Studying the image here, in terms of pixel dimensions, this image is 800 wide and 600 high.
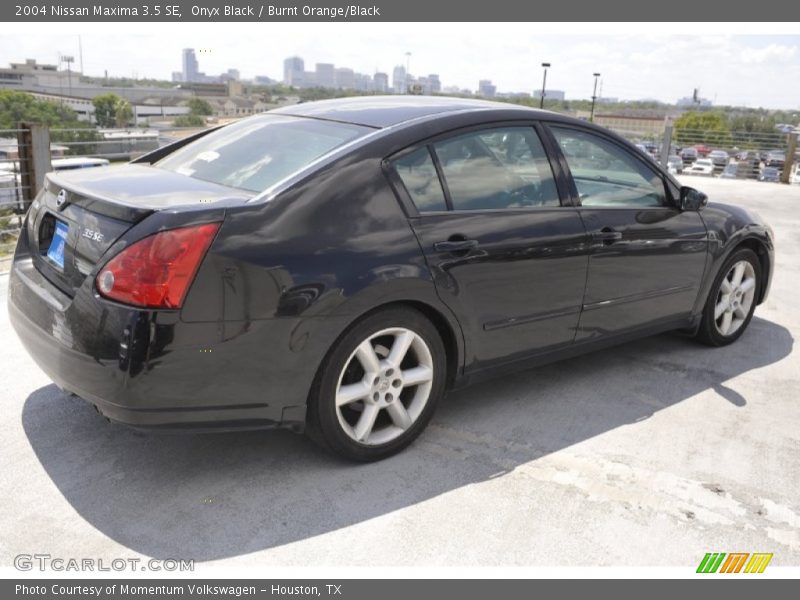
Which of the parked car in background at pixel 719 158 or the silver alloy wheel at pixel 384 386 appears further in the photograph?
the parked car in background at pixel 719 158

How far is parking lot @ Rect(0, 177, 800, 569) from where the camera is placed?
2.72m

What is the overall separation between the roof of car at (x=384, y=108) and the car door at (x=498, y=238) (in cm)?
20

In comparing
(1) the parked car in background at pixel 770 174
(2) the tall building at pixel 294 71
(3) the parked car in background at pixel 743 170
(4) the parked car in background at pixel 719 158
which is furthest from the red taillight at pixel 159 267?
(2) the tall building at pixel 294 71

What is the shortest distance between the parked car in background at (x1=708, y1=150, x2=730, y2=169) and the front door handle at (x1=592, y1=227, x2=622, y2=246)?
25643 millimetres

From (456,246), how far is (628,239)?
1321 millimetres

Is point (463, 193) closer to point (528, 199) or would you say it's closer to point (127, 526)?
point (528, 199)

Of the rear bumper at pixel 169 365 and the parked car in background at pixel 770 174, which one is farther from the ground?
the rear bumper at pixel 169 365

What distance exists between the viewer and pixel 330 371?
303 centimetres

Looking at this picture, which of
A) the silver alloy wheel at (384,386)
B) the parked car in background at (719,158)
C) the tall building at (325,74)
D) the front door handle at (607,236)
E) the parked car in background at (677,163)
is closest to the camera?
the silver alloy wheel at (384,386)

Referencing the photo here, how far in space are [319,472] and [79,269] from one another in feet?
4.30

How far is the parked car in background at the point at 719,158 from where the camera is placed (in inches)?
1067

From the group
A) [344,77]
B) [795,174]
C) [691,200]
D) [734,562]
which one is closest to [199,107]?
[795,174]

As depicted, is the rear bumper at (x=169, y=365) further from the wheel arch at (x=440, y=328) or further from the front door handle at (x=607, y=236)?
the front door handle at (x=607, y=236)

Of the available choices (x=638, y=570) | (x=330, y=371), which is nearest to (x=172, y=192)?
(x=330, y=371)
